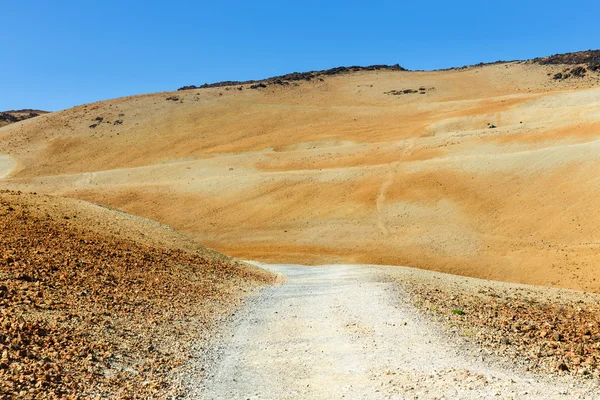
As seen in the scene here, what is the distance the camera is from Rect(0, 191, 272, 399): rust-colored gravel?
836 cm

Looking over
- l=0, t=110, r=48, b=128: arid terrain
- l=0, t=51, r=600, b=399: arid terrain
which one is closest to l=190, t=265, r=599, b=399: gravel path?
l=0, t=51, r=600, b=399: arid terrain

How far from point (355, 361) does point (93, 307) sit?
22.2ft

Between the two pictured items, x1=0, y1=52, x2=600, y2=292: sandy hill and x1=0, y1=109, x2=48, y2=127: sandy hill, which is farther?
x1=0, y1=109, x2=48, y2=127: sandy hill

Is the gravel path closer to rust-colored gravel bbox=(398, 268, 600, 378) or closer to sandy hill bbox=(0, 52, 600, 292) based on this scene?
rust-colored gravel bbox=(398, 268, 600, 378)

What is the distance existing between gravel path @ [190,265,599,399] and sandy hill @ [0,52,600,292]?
54.0 feet

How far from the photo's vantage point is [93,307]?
12.4m

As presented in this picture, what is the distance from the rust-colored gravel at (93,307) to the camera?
8.36 m

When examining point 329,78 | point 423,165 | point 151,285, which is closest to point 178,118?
point 329,78

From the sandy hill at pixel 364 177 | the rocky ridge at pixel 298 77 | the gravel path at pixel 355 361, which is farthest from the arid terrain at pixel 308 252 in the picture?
the rocky ridge at pixel 298 77

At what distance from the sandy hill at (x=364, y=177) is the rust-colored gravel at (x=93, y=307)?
49.8 ft

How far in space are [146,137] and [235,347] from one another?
69.9 m

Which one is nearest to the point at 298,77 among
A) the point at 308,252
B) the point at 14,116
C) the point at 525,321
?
the point at 14,116

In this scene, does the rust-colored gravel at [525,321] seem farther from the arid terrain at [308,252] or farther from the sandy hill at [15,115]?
the sandy hill at [15,115]

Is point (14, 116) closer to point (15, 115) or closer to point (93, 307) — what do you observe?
point (15, 115)
